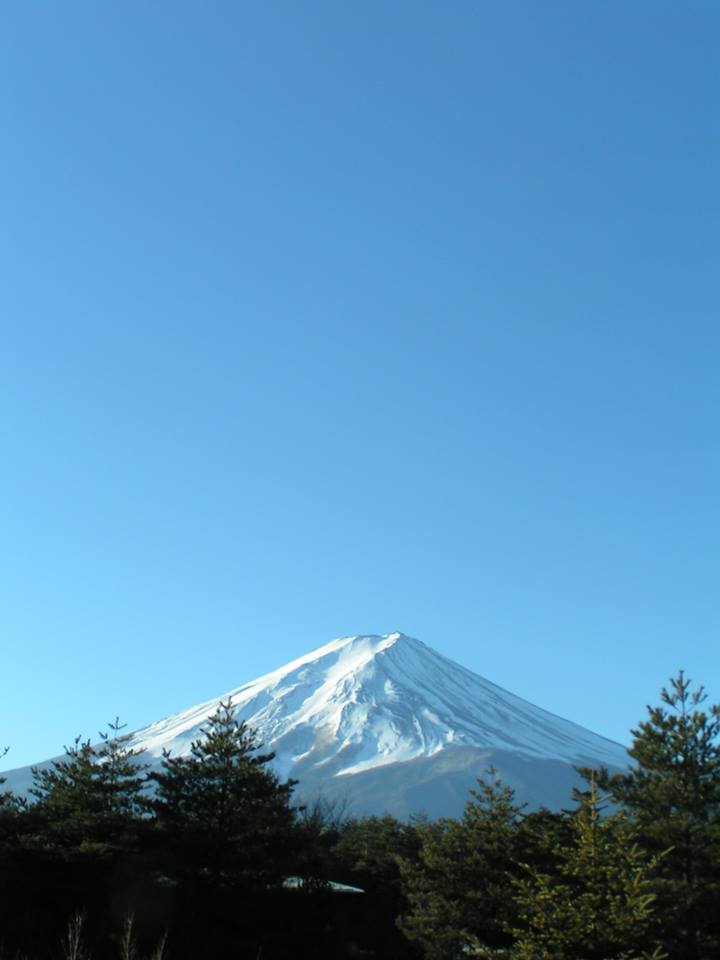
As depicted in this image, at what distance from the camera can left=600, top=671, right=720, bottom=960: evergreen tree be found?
2058cm

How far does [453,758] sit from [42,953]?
161 m

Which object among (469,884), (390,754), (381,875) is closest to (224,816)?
(469,884)

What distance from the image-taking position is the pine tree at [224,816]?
998 inches

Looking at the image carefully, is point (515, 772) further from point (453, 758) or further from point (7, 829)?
point (7, 829)

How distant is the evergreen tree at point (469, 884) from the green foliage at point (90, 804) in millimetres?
7672

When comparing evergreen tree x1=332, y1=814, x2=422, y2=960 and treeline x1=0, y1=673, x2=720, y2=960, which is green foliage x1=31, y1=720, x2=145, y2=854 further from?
evergreen tree x1=332, y1=814, x2=422, y2=960

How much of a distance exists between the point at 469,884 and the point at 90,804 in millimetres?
10072

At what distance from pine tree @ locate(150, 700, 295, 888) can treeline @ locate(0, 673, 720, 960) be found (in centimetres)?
4

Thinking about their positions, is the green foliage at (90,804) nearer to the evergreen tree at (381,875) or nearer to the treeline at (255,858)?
the treeline at (255,858)

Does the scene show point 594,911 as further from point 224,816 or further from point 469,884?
point 224,816

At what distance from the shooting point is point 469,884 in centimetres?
2333

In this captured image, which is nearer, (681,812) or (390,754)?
(681,812)

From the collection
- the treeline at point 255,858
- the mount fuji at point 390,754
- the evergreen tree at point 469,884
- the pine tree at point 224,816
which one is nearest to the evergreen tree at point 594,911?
the treeline at point 255,858

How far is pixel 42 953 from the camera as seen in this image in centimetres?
2253
